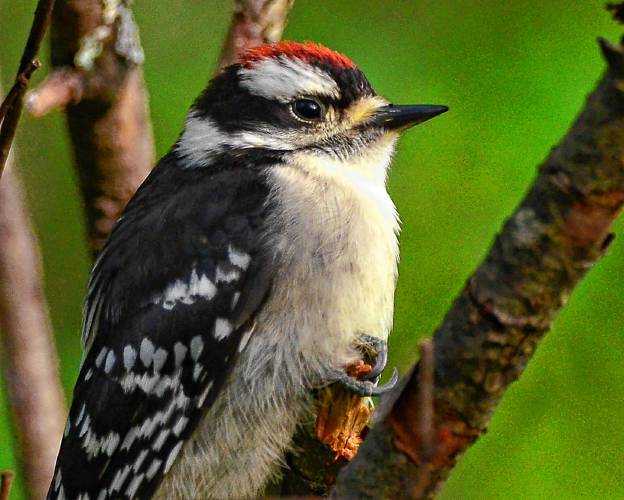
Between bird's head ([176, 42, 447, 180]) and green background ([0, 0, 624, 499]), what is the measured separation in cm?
49

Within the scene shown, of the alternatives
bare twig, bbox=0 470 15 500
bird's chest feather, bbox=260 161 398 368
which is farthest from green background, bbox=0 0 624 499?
bare twig, bbox=0 470 15 500

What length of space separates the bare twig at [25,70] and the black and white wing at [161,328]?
85 centimetres

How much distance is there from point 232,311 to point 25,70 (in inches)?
37.8

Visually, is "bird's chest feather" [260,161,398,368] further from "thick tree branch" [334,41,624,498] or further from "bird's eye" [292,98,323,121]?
"thick tree branch" [334,41,624,498]

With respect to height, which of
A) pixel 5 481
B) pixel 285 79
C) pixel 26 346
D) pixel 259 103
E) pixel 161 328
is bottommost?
pixel 26 346

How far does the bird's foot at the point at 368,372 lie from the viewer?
3.00 metres

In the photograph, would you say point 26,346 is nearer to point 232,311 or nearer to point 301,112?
point 232,311

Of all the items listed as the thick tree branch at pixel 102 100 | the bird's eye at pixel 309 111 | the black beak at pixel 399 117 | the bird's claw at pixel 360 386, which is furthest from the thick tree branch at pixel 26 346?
the black beak at pixel 399 117

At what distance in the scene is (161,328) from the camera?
3.17m

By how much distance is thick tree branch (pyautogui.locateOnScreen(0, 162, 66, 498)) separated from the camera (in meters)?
3.59

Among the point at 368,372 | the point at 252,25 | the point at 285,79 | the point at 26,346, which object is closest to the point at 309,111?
the point at 285,79

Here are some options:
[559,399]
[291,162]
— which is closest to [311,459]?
[291,162]

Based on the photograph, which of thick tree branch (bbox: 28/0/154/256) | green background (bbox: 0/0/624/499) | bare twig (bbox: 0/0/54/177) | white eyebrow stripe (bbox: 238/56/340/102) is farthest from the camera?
green background (bbox: 0/0/624/499)

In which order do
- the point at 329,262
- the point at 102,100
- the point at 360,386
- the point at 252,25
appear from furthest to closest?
the point at 252,25 < the point at 102,100 < the point at 329,262 < the point at 360,386
